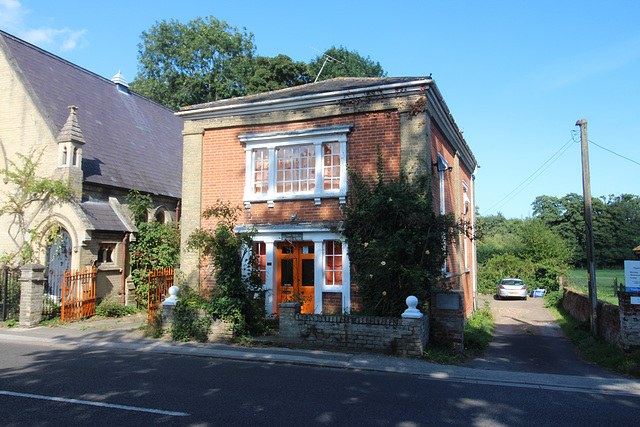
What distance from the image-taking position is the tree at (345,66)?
37750 mm

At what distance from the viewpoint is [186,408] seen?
5.87 m

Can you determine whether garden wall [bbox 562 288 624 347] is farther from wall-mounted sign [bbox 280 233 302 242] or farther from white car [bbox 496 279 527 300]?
white car [bbox 496 279 527 300]

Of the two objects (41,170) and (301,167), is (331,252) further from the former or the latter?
(41,170)

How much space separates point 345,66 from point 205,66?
1200 cm

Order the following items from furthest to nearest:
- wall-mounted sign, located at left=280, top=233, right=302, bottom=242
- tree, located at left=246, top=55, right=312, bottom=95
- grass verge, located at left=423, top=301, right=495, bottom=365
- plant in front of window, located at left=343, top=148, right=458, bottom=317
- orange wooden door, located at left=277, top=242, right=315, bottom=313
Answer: tree, located at left=246, top=55, right=312, bottom=95, orange wooden door, located at left=277, top=242, right=315, bottom=313, wall-mounted sign, located at left=280, top=233, right=302, bottom=242, plant in front of window, located at left=343, top=148, right=458, bottom=317, grass verge, located at left=423, top=301, right=495, bottom=365

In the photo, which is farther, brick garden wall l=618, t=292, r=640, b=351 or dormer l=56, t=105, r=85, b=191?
dormer l=56, t=105, r=85, b=191

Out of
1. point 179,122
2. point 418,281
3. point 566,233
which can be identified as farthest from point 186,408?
point 566,233

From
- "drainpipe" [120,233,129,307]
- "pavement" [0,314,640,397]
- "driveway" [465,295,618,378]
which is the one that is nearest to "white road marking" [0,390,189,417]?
"pavement" [0,314,640,397]

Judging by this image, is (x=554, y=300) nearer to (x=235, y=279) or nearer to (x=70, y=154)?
(x=235, y=279)

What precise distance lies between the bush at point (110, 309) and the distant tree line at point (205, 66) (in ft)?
71.7

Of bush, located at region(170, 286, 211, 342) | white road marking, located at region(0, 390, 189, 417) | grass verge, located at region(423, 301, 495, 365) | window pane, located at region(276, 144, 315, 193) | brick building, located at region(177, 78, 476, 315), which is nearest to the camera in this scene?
white road marking, located at region(0, 390, 189, 417)

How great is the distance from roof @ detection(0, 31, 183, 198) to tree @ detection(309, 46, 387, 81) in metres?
16.1

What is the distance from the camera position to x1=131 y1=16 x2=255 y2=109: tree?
35.5m

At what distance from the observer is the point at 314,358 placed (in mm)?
8992
